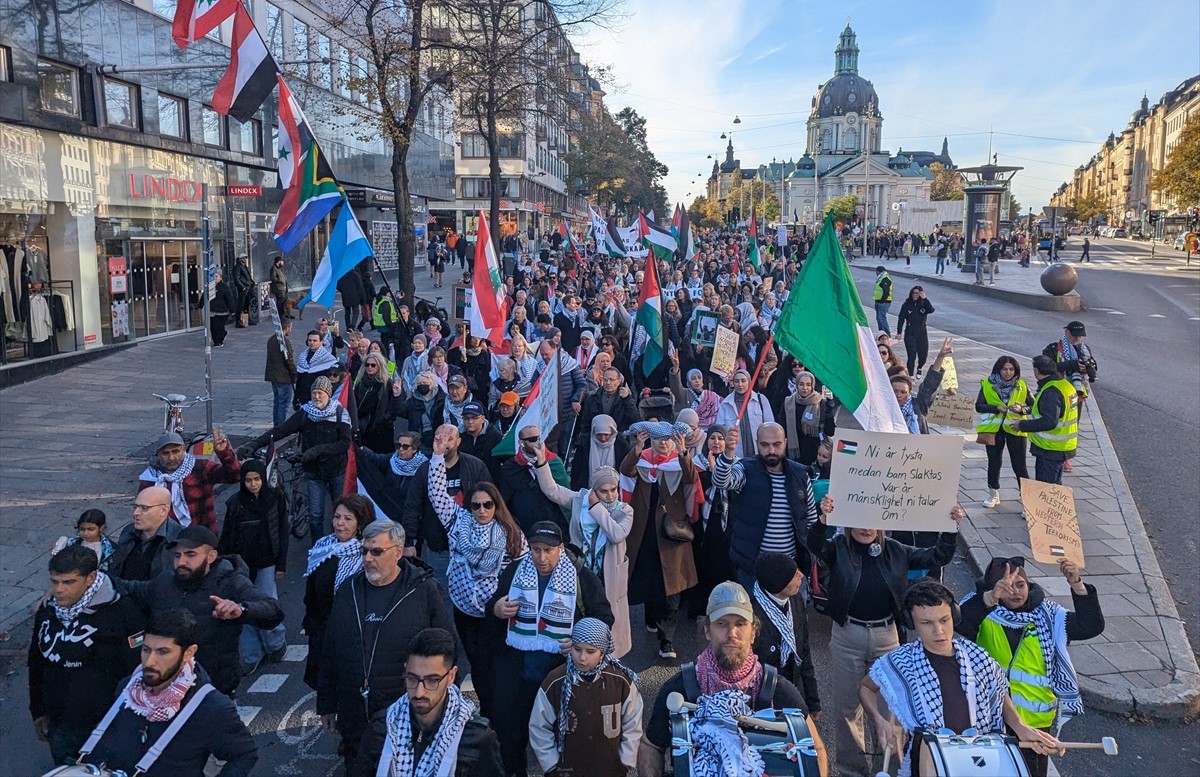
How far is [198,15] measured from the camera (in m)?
10.3

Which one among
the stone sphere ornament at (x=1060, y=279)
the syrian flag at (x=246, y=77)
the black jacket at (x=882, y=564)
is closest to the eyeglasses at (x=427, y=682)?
the black jacket at (x=882, y=564)

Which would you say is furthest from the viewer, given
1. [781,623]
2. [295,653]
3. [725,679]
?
[295,653]

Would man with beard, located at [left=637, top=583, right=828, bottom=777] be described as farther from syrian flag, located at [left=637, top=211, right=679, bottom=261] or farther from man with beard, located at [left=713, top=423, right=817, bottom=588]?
syrian flag, located at [left=637, top=211, right=679, bottom=261]

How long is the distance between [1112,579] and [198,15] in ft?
36.5

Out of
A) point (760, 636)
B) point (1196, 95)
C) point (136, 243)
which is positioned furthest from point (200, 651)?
point (1196, 95)

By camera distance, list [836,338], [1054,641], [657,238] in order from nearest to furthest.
A: [1054,641] < [836,338] < [657,238]

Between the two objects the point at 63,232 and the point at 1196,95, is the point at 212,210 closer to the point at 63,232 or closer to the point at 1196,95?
the point at 63,232

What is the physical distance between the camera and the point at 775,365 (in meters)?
10.9

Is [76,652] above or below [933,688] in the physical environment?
below

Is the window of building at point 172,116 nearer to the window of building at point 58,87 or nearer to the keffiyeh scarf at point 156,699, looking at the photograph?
the window of building at point 58,87

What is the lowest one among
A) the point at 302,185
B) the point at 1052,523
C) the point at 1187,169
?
the point at 1052,523

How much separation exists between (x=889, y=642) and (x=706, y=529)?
6.70 ft

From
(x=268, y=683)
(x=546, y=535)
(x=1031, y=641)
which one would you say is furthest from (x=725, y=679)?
(x=268, y=683)

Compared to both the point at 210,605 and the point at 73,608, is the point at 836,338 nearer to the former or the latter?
the point at 210,605
